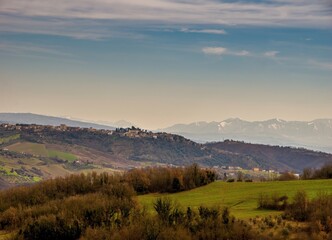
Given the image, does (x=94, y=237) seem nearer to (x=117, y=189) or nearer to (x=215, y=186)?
(x=117, y=189)

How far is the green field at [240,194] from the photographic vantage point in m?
43.5

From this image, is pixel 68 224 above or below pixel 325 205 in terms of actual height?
below

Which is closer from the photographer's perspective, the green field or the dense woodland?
the dense woodland

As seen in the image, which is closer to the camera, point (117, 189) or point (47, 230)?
point (47, 230)

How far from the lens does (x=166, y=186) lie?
2714 inches

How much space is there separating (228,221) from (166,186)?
1402 inches

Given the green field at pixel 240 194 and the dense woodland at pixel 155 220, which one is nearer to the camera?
the dense woodland at pixel 155 220

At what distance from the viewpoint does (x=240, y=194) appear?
2071 inches

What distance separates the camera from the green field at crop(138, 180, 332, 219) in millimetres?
43497

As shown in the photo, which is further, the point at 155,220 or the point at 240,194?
the point at 240,194

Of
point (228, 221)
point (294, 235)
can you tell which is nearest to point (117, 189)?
point (228, 221)

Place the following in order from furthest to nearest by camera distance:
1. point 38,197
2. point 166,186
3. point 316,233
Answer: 1. point 166,186
2. point 38,197
3. point 316,233

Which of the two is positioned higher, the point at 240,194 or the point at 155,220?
the point at 240,194

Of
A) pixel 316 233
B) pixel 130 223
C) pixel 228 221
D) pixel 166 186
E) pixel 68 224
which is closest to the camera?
pixel 316 233
